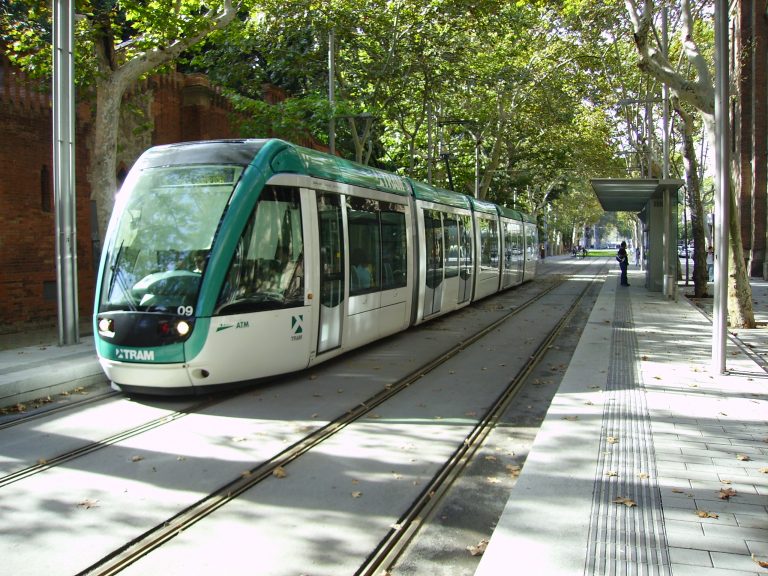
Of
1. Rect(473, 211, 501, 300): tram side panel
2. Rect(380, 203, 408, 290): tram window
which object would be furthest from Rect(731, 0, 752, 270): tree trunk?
Rect(380, 203, 408, 290): tram window

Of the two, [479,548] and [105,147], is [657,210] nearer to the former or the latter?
[105,147]

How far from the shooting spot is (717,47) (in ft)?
29.6

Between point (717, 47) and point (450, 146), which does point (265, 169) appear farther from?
point (450, 146)

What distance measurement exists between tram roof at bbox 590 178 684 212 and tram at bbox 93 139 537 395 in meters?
12.3

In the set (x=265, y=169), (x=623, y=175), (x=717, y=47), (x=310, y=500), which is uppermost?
(x=623, y=175)

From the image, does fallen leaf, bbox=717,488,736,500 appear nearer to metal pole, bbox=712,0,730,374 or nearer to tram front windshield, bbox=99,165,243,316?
metal pole, bbox=712,0,730,374

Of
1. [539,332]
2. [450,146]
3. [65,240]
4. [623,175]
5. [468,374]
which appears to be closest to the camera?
[468,374]

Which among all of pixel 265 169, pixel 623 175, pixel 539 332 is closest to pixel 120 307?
pixel 265 169

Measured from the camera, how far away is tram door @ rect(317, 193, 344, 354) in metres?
9.18

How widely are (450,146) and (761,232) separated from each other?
1606cm

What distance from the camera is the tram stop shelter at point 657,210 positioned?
20209 mm

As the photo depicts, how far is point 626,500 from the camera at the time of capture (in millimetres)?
4641

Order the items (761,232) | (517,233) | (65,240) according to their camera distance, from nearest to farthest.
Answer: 1. (65,240)
2. (517,233)
3. (761,232)

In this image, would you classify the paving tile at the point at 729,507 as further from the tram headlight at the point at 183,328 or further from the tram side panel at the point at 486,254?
the tram side panel at the point at 486,254
